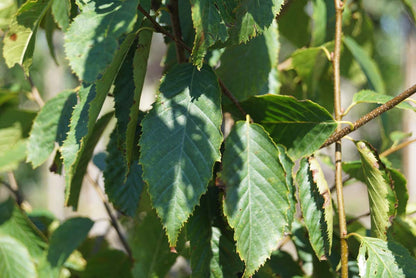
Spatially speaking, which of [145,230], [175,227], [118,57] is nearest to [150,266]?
[145,230]

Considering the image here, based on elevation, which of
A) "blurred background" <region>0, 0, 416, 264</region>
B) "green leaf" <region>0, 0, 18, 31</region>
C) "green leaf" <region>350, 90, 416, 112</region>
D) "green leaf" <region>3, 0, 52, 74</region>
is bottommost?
"blurred background" <region>0, 0, 416, 264</region>

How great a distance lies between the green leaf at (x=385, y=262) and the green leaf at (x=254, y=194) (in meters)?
0.14

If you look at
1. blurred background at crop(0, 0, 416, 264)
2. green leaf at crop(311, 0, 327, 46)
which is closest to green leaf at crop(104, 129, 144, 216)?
blurred background at crop(0, 0, 416, 264)

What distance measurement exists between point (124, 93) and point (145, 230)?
0.94 feet

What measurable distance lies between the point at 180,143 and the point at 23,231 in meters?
0.59

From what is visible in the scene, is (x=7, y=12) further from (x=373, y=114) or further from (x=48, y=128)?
(x=373, y=114)

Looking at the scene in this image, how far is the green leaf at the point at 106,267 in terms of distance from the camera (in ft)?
3.38

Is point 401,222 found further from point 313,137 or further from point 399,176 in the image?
point 313,137

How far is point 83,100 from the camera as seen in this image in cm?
62

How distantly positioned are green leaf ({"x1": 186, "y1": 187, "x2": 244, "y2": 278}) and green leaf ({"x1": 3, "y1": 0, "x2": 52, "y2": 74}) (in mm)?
Result: 346

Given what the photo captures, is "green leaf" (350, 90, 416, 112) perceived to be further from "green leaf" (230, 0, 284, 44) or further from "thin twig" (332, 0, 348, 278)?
"green leaf" (230, 0, 284, 44)

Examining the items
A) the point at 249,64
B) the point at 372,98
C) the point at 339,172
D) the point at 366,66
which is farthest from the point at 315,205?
the point at 366,66

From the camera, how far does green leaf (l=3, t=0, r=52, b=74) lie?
1.97 ft

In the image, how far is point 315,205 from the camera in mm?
644
